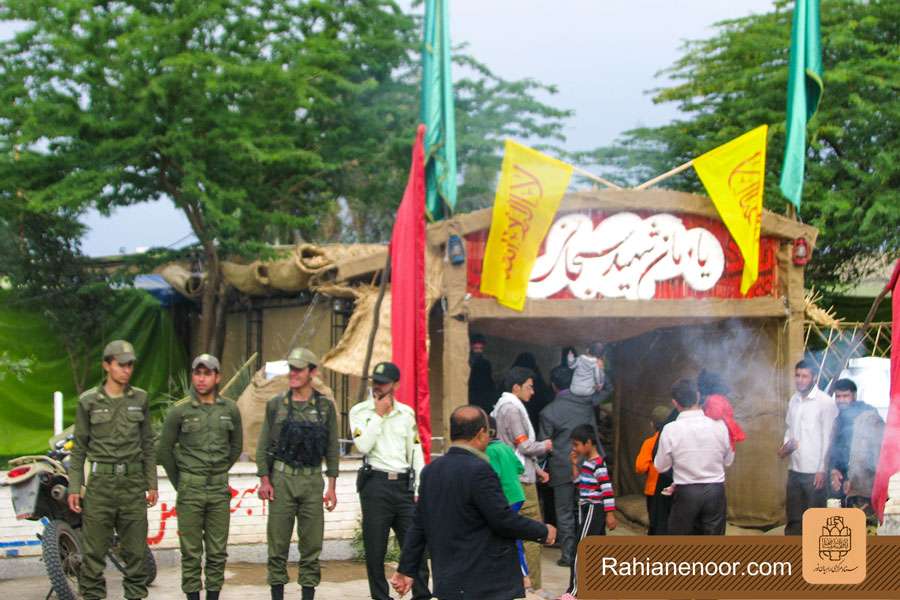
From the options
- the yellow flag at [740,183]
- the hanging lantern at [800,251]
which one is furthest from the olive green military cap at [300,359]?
the hanging lantern at [800,251]

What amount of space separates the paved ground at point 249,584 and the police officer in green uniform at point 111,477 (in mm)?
1061

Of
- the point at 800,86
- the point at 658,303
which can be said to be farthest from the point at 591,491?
the point at 800,86

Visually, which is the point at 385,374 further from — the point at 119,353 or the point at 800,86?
the point at 800,86

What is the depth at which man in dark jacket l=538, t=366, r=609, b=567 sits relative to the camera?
10570mm

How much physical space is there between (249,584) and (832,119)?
13443mm

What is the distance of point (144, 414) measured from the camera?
335 inches

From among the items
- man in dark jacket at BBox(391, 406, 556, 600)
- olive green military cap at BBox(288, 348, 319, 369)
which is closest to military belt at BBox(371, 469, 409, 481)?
olive green military cap at BBox(288, 348, 319, 369)

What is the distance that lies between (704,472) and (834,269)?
1258 centimetres

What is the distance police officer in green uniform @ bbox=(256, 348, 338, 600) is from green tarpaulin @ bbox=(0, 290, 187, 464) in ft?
27.2

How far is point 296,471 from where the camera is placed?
342 inches

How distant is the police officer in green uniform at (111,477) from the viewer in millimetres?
8281

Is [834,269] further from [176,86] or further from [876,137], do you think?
[176,86]

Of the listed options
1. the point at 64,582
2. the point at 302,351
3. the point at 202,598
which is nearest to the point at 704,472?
the point at 302,351

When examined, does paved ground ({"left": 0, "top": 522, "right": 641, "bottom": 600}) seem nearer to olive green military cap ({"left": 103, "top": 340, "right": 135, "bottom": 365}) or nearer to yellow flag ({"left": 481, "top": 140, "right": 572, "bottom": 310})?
olive green military cap ({"left": 103, "top": 340, "right": 135, "bottom": 365})
